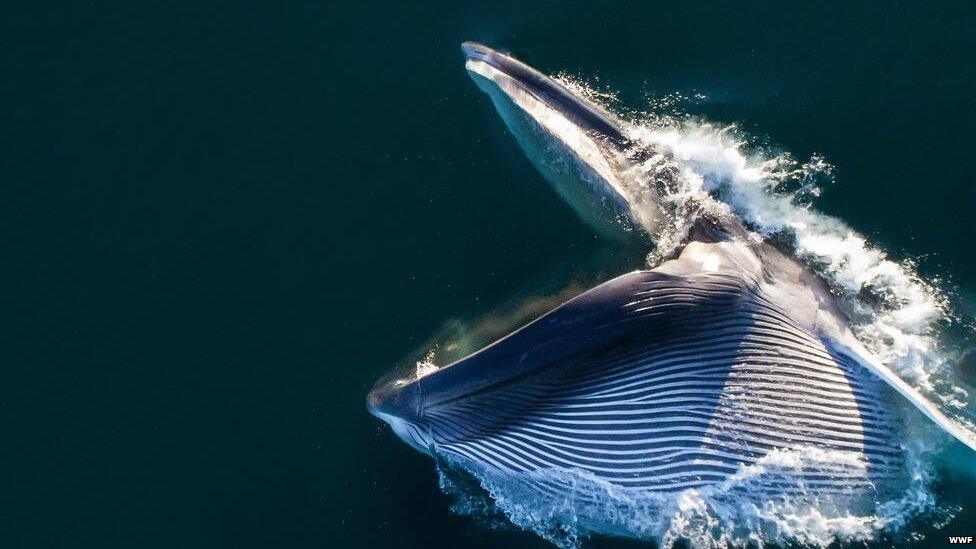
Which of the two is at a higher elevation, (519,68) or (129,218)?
(519,68)

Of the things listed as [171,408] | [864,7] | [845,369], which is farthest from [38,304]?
[864,7]

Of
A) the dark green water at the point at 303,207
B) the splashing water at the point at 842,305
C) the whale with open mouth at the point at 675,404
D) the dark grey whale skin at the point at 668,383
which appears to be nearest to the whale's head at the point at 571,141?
the splashing water at the point at 842,305

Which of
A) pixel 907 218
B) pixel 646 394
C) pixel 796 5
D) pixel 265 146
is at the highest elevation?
pixel 796 5

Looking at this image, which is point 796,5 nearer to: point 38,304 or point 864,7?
point 864,7

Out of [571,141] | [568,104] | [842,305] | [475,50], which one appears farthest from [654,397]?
[475,50]

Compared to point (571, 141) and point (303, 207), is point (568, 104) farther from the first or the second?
point (303, 207)

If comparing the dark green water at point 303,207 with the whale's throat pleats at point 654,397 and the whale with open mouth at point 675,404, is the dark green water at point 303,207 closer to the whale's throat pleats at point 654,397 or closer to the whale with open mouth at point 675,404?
the whale with open mouth at point 675,404
